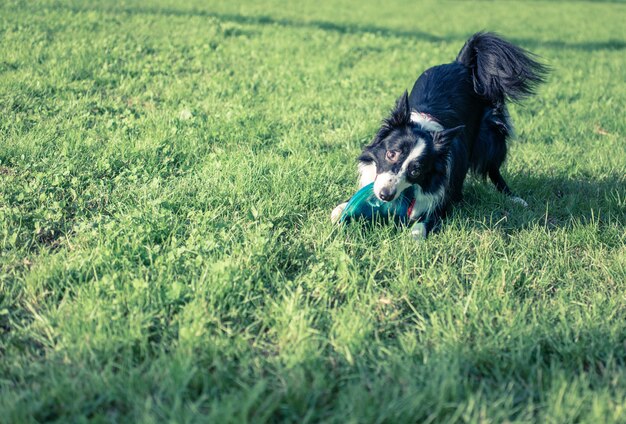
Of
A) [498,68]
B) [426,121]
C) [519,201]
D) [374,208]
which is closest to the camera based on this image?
[374,208]

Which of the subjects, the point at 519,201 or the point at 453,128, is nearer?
the point at 453,128

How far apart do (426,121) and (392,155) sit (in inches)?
16.2

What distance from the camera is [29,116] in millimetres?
4535

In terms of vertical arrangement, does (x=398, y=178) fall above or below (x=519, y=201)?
above

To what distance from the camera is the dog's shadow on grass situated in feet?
11.9

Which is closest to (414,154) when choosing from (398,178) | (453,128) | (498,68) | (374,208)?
(398,178)

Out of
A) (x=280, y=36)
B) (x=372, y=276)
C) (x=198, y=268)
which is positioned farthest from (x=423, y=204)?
(x=280, y=36)

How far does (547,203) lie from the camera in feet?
12.6

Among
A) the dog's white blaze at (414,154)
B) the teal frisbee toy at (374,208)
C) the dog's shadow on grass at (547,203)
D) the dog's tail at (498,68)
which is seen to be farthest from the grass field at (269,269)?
the dog's tail at (498,68)

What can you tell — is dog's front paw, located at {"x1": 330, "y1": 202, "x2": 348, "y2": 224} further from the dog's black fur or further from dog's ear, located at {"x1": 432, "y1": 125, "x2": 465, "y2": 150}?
dog's ear, located at {"x1": 432, "y1": 125, "x2": 465, "y2": 150}

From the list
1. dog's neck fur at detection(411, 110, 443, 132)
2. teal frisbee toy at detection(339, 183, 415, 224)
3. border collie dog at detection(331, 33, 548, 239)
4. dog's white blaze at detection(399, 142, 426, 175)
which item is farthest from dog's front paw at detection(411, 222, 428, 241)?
dog's neck fur at detection(411, 110, 443, 132)

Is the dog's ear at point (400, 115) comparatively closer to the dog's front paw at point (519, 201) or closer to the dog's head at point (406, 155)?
the dog's head at point (406, 155)

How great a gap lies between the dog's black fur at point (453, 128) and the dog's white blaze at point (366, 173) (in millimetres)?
14

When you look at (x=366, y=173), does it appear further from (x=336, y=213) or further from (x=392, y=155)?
(x=336, y=213)
